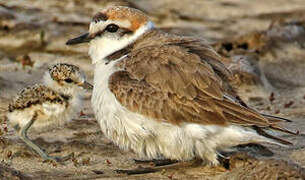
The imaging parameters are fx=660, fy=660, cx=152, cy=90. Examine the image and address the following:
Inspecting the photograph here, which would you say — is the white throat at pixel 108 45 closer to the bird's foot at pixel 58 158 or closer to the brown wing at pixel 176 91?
the brown wing at pixel 176 91

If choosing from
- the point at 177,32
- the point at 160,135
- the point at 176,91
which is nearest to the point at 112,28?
the point at 176,91

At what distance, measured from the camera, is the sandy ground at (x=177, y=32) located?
18.5 ft

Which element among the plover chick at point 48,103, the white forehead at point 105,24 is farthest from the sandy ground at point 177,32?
the white forehead at point 105,24

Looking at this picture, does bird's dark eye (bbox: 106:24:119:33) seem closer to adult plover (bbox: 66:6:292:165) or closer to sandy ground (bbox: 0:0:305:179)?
adult plover (bbox: 66:6:292:165)

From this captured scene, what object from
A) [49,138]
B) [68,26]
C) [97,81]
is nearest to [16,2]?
[68,26]

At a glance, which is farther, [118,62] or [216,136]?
[118,62]

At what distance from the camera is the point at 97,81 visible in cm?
571

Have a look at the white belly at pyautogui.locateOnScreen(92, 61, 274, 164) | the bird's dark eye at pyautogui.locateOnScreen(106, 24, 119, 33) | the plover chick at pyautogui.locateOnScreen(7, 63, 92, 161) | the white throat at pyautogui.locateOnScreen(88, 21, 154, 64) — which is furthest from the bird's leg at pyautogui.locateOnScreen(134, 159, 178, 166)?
the bird's dark eye at pyautogui.locateOnScreen(106, 24, 119, 33)

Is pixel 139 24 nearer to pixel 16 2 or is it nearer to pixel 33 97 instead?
pixel 33 97

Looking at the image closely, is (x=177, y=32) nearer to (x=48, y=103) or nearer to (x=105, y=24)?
(x=105, y=24)

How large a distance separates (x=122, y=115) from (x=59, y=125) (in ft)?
3.82

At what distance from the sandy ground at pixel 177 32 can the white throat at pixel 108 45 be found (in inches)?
35.5

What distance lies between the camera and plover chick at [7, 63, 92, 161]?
6.11m

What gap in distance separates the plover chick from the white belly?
76cm
